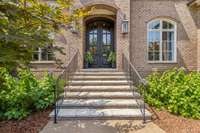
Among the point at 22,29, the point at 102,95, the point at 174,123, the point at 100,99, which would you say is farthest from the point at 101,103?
the point at 22,29

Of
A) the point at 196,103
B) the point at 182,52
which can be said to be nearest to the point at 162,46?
the point at 182,52

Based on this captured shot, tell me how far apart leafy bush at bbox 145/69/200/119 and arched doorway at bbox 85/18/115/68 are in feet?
15.6

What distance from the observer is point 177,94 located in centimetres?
803

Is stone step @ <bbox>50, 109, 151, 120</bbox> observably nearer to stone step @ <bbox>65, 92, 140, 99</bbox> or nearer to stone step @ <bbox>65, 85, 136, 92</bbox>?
stone step @ <bbox>65, 92, 140, 99</bbox>

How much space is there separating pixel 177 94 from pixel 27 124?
4505mm

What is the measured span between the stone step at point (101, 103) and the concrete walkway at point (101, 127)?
94cm

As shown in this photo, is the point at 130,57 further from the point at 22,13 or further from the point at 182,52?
the point at 22,13

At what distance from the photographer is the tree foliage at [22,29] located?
430 cm

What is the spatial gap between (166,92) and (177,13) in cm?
595

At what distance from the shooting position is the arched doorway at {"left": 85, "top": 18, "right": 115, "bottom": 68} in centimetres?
1373

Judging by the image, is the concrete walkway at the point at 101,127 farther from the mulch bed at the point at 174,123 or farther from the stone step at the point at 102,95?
the stone step at the point at 102,95

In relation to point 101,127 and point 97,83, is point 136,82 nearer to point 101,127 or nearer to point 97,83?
point 97,83

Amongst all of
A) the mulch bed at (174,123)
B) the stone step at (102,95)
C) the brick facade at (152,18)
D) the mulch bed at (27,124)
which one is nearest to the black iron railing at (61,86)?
the stone step at (102,95)

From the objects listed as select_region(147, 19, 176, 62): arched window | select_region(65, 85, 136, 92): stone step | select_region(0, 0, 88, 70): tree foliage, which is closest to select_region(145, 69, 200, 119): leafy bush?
select_region(65, 85, 136, 92): stone step
